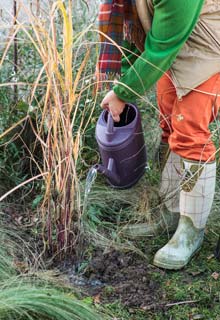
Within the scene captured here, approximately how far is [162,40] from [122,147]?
1.91ft

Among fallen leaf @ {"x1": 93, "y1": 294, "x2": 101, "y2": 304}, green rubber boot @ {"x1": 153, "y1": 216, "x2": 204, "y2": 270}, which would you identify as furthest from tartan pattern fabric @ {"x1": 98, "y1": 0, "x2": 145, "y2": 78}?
fallen leaf @ {"x1": 93, "y1": 294, "x2": 101, "y2": 304}

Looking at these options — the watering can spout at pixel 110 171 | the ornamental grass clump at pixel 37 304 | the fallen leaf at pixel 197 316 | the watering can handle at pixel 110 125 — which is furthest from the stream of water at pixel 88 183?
the fallen leaf at pixel 197 316

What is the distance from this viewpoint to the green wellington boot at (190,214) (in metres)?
2.45

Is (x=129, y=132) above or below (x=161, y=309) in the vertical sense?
above

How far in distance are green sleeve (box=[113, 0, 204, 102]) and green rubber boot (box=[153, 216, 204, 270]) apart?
0.59 meters

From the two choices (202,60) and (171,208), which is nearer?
(202,60)

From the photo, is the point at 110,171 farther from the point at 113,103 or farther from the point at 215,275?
the point at 215,275

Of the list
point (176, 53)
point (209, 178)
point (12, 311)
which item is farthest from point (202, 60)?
point (12, 311)

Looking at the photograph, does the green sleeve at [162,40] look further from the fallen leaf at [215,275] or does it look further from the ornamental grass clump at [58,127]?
the fallen leaf at [215,275]

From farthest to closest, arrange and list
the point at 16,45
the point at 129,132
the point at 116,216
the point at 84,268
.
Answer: the point at 16,45, the point at 116,216, the point at 129,132, the point at 84,268

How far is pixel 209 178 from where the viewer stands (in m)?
2.47

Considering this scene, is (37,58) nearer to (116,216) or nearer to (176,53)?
(116,216)

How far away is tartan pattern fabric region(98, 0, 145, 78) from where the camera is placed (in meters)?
2.37

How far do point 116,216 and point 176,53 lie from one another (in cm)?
89
